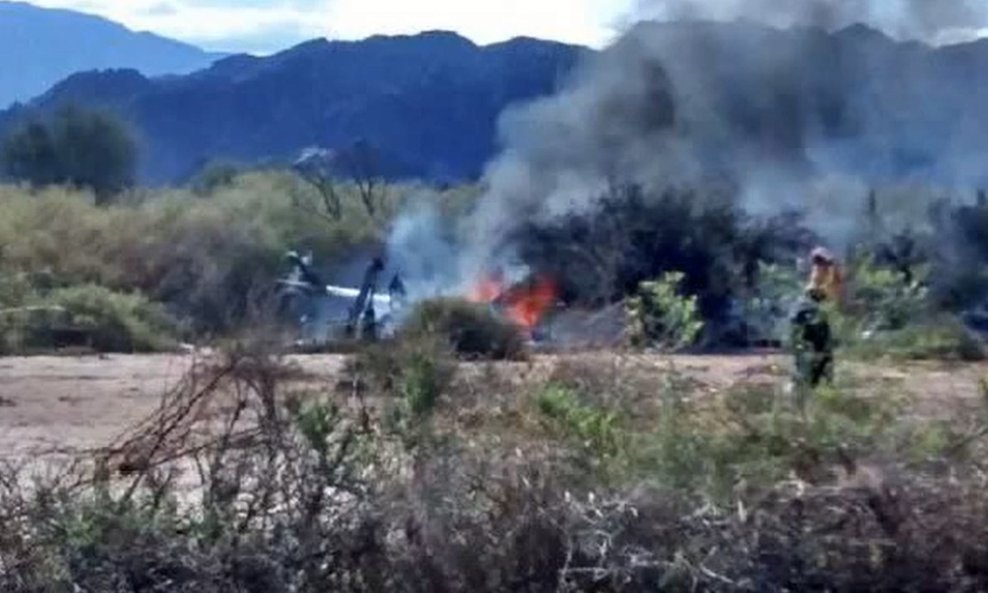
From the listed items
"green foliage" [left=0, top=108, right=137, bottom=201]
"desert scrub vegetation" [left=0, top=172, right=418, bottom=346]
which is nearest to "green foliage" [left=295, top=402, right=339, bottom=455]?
"desert scrub vegetation" [left=0, top=172, right=418, bottom=346]

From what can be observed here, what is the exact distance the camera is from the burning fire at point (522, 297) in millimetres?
29422

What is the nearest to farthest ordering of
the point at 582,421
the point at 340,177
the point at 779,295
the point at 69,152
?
1. the point at 582,421
2. the point at 779,295
3. the point at 69,152
4. the point at 340,177

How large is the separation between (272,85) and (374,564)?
102 meters

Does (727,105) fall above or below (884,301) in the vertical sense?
above

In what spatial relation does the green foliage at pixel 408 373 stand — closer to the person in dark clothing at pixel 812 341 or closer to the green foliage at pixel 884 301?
the person in dark clothing at pixel 812 341

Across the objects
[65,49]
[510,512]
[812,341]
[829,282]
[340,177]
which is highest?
[65,49]

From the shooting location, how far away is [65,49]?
16162 cm

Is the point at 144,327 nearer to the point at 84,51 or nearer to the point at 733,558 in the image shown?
the point at 733,558

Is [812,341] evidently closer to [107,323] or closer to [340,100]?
[107,323]

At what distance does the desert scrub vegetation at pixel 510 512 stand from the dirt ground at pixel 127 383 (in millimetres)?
673

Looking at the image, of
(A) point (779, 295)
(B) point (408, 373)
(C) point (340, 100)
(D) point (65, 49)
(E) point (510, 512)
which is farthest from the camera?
(D) point (65, 49)

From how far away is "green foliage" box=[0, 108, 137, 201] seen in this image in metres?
67.1

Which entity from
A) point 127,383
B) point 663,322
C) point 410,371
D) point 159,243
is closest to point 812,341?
point 663,322

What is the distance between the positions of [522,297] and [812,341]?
75.0 ft
